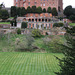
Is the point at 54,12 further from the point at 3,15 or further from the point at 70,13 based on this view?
the point at 3,15

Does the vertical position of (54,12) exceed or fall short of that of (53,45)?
it exceeds it

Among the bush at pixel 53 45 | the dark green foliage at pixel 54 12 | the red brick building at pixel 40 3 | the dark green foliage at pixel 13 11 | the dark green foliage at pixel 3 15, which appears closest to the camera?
the bush at pixel 53 45

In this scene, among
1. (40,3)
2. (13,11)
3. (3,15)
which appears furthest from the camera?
(40,3)

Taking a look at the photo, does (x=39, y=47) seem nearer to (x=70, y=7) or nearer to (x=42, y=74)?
(x=42, y=74)

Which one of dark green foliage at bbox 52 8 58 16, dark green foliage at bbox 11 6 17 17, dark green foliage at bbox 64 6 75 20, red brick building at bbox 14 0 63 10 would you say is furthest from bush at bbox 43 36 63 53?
red brick building at bbox 14 0 63 10

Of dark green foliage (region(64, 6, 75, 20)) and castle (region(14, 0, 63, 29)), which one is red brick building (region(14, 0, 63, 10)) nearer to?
castle (region(14, 0, 63, 29))

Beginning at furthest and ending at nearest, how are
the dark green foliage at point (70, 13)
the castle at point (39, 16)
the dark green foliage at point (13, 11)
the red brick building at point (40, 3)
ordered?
the red brick building at point (40, 3), the dark green foliage at point (13, 11), the dark green foliage at point (70, 13), the castle at point (39, 16)

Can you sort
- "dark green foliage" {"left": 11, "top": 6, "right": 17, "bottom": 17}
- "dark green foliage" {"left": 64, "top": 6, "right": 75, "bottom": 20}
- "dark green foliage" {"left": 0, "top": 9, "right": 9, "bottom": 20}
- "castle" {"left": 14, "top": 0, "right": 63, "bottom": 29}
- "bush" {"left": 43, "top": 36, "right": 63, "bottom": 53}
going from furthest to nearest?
"dark green foliage" {"left": 11, "top": 6, "right": 17, "bottom": 17}, "dark green foliage" {"left": 64, "top": 6, "right": 75, "bottom": 20}, "dark green foliage" {"left": 0, "top": 9, "right": 9, "bottom": 20}, "castle" {"left": 14, "top": 0, "right": 63, "bottom": 29}, "bush" {"left": 43, "top": 36, "right": 63, "bottom": 53}

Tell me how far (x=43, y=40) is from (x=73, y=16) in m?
17.4

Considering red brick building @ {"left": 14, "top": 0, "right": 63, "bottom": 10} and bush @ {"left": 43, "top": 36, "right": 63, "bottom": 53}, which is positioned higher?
red brick building @ {"left": 14, "top": 0, "right": 63, "bottom": 10}

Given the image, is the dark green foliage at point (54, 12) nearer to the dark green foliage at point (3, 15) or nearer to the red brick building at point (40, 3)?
the red brick building at point (40, 3)

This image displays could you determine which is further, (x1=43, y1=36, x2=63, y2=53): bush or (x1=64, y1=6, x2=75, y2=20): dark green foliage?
(x1=64, y1=6, x2=75, y2=20): dark green foliage

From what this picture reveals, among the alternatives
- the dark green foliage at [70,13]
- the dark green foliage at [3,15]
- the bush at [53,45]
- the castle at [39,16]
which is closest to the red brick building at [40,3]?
the castle at [39,16]

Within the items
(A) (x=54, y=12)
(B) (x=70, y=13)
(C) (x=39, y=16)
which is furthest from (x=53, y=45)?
(B) (x=70, y=13)
